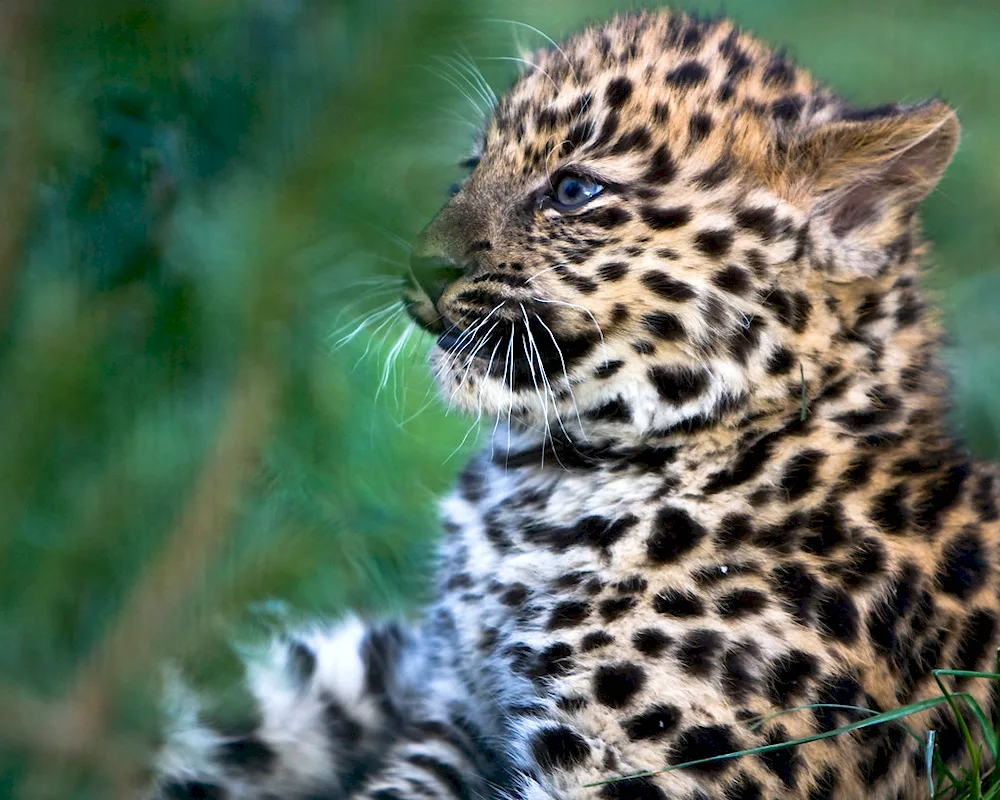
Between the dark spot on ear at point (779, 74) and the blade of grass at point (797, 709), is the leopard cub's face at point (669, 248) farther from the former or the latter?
the blade of grass at point (797, 709)

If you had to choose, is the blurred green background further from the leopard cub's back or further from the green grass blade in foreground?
the green grass blade in foreground

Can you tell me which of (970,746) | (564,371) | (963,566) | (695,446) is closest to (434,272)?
(564,371)

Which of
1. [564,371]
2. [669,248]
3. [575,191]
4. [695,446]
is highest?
[575,191]

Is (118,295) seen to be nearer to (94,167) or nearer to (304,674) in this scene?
(94,167)

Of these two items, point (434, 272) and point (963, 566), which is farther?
point (434, 272)

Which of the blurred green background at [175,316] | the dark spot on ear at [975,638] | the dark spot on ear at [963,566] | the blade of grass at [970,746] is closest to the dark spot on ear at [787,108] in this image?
the blurred green background at [175,316]

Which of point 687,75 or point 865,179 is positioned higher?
point 687,75

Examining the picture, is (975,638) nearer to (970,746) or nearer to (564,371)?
(970,746)

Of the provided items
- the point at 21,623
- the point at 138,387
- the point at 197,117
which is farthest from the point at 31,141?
the point at 21,623
